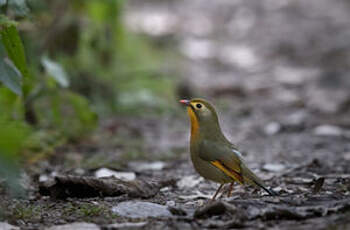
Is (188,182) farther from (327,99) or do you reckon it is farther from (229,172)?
(327,99)

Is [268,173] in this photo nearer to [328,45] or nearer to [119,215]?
[119,215]

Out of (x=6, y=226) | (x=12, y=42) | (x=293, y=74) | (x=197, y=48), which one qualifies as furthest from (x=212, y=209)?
(x=197, y=48)

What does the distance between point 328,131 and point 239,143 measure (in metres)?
0.89

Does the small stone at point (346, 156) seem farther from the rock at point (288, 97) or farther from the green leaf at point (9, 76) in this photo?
the green leaf at point (9, 76)

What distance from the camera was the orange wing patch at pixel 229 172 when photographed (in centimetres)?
352

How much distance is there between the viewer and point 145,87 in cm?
773

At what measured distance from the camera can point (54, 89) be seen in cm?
511

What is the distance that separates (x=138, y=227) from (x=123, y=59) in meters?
6.31

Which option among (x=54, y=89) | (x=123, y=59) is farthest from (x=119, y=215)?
(x=123, y=59)

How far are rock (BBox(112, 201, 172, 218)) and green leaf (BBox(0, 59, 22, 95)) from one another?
2.74 feet

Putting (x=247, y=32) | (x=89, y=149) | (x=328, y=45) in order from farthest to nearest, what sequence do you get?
1. (x=247, y=32)
2. (x=328, y=45)
3. (x=89, y=149)

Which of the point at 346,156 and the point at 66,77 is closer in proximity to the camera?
the point at 346,156

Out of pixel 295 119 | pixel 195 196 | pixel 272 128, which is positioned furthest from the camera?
pixel 295 119

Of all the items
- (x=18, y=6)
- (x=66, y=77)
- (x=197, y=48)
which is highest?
(x=18, y=6)
